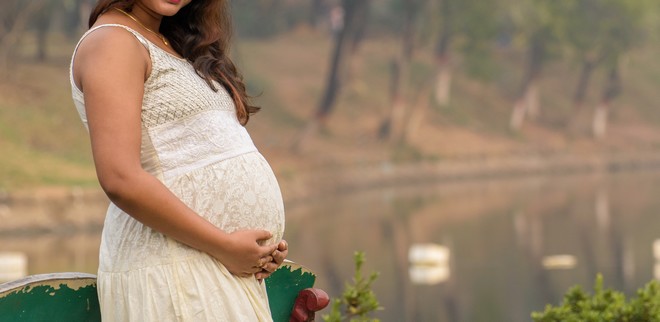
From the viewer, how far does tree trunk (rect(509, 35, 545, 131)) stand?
148 feet

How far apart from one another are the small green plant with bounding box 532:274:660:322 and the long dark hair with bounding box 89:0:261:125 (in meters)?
2.17

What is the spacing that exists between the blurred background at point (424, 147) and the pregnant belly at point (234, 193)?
8.33 meters

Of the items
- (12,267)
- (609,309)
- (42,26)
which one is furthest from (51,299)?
(42,26)

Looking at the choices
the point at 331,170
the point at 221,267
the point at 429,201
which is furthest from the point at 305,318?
the point at 331,170

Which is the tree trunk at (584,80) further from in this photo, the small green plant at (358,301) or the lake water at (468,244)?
the small green plant at (358,301)

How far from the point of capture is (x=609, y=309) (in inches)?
189

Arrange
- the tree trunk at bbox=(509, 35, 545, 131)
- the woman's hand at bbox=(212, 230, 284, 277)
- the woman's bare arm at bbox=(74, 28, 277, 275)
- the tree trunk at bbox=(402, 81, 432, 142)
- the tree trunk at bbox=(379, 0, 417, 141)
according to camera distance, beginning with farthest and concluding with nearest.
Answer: the tree trunk at bbox=(509, 35, 545, 131), the tree trunk at bbox=(402, 81, 432, 142), the tree trunk at bbox=(379, 0, 417, 141), the woman's hand at bbox=(212, 230, 284, 277), the woman's bare arm at bbox=(74, 28, 277, 275)

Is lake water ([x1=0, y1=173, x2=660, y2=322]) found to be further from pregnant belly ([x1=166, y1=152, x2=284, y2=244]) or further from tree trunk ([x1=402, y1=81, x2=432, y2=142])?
pregnant belly ([x1=166, y1=152, x2=284, y2=244])

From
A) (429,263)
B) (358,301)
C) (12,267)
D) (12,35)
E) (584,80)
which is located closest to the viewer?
(358,301)

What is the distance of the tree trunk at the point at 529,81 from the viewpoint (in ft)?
148

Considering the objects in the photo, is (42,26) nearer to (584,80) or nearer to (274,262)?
(584,80)

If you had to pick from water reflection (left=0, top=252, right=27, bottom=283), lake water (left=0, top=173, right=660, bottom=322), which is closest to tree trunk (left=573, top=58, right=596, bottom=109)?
lake water (left=0, top=173, right=660, bottom=322)

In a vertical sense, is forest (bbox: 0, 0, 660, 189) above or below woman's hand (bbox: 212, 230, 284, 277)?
above

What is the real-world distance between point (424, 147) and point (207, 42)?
35506 mm
